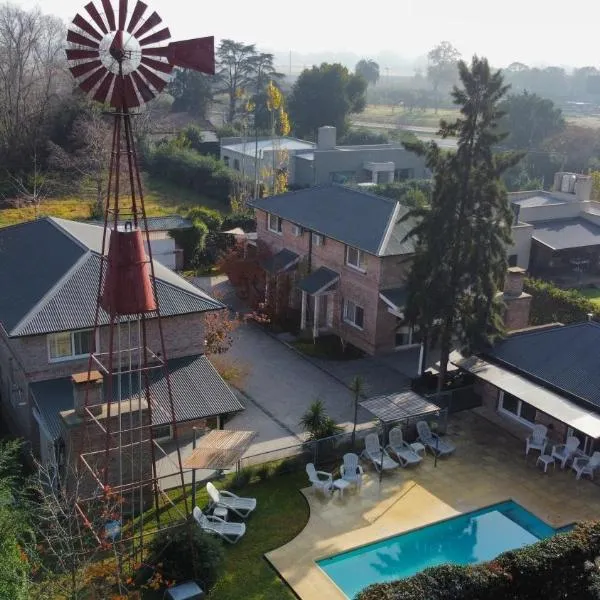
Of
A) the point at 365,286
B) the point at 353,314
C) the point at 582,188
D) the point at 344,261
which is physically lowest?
the point at 353,314

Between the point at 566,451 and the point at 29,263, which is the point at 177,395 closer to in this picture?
the point at 29,263

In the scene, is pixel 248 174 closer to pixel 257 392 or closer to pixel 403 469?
pixel 257 392

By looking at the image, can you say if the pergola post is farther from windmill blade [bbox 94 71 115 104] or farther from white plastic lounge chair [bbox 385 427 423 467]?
windmill blade [bbox 94 71 115 104]

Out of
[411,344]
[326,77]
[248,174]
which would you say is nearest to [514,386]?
[411,344]

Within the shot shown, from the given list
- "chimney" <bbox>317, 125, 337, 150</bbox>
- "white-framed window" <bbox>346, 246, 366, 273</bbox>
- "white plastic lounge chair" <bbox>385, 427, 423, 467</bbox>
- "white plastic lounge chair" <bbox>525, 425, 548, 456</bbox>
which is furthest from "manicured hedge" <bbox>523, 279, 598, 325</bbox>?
"chimney" <bbox>317, 125, 337, 150</bbox>

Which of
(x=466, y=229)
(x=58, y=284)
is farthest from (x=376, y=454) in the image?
(x=58, y=284)

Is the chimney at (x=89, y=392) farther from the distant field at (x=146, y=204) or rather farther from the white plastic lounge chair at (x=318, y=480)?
the distant field at (x=146, y=204)
